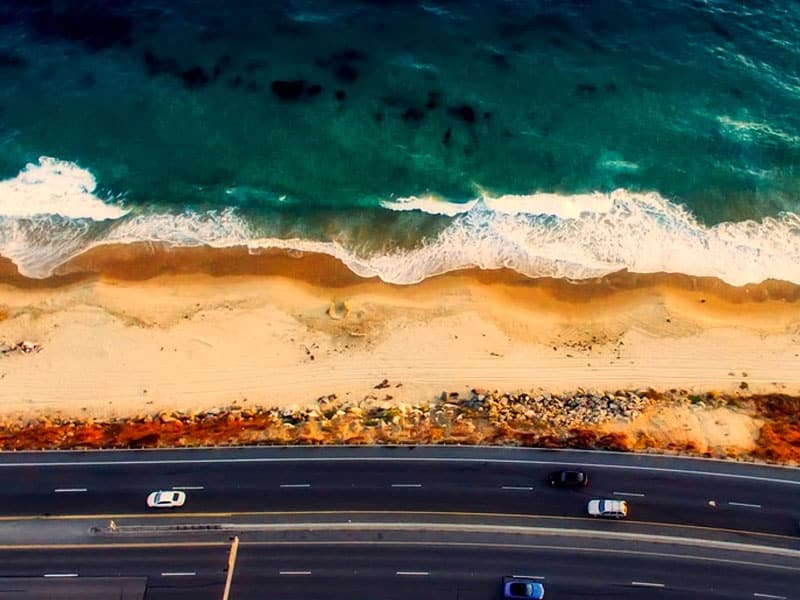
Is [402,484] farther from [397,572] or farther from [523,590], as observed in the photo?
[523,590]

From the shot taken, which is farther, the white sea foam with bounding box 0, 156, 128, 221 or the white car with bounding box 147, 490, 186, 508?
the white sea foam with bounding box 0, 156, 128, 221

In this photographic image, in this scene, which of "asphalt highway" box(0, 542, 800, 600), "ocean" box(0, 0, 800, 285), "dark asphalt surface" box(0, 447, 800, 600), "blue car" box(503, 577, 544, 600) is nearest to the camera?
"blue car" box(503, 577, 544, 600)

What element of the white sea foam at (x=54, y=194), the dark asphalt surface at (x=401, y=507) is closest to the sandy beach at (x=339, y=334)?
the white sea foam at (x=54, y=194)

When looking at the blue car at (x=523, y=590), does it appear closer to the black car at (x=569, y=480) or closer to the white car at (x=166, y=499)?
the black car at (x=569, y=480)

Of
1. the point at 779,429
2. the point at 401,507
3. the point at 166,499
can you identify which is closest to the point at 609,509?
the point at 401,507

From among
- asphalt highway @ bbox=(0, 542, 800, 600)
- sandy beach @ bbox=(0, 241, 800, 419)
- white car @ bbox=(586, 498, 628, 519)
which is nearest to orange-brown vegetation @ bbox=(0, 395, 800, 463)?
sandy beach @ bbox=(0, 241, 800, 419)

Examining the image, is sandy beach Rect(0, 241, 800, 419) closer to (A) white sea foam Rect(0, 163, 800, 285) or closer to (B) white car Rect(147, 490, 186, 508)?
(A) white sea foam Rect(0, 163, 800, 285)
